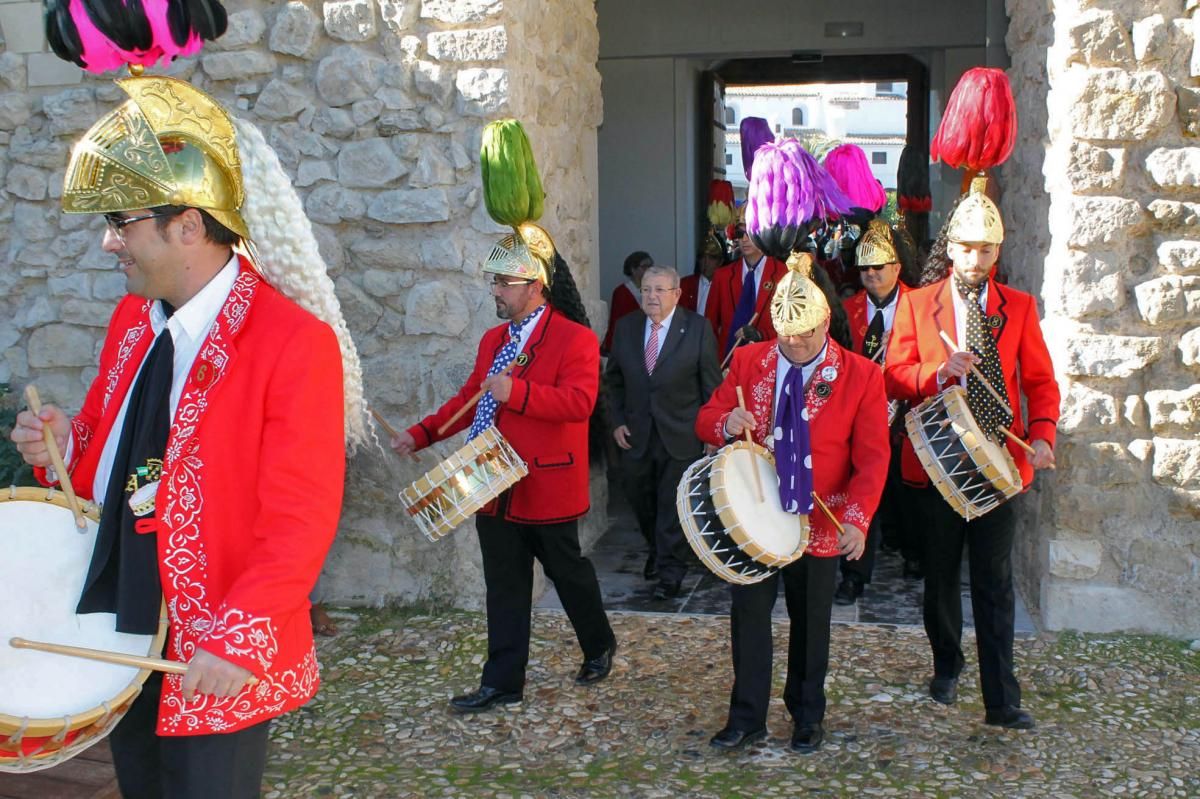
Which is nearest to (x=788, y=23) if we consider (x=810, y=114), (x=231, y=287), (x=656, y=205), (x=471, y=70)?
(x=656, y=205)

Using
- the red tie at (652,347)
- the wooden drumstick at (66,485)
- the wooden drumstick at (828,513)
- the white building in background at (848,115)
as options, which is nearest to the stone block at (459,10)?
the red tie at (652,347)

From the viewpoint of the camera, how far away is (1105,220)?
16.1ft

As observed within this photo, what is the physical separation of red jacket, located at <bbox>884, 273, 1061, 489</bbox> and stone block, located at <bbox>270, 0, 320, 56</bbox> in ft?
9.68

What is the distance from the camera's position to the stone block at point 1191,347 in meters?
4.86

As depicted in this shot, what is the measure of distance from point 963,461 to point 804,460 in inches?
22.2

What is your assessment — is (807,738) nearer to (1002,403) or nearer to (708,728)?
(708,728)

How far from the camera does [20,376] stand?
5.91m

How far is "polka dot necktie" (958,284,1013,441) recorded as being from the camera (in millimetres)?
4062

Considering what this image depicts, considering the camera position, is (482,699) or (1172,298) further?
(1172,298)

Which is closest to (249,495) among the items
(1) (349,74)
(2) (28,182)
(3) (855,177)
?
(1) (349,74)

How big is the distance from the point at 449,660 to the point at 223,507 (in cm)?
302

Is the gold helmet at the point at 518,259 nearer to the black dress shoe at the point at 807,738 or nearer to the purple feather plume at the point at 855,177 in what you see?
the black dress shoe at the point at 807,738

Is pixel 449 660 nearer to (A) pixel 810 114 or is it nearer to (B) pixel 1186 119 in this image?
(B) pixel 1186 119

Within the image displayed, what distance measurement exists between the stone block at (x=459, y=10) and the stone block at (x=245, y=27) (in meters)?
0.78
